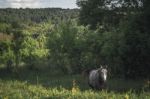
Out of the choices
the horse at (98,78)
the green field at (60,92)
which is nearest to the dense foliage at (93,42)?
the green field at (60,92)

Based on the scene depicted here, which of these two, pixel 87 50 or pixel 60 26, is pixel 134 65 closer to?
pixel 87 50

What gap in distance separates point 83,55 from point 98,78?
34.9m

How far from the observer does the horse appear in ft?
74.8

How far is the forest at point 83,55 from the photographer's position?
58.5 feet

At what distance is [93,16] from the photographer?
104ft

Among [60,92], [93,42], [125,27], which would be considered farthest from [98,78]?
[93,42]

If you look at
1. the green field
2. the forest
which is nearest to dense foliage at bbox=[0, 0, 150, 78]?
the forest

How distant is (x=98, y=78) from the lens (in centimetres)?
2353

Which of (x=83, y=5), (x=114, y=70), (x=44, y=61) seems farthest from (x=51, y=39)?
(x=83, y=5)

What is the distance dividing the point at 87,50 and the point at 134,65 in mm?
24315

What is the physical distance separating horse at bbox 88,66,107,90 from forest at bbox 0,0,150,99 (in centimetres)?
85

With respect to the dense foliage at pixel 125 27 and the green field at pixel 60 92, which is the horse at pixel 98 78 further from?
the dense foliage at pixel 125 27

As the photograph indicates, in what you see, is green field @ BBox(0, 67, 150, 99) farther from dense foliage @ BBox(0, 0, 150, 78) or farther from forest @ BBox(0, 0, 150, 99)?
dense foliage @ BBox(0, 0, 150, 78)

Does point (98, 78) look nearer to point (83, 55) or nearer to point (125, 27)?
point (125, 27)
